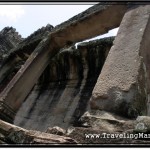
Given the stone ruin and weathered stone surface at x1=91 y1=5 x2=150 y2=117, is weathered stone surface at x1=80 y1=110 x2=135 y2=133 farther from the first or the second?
weathered stone surface at x1=91 y1=5 x2=150 y2=117

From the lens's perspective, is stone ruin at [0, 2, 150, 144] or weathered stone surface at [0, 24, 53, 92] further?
weathered stone surface at [0, 24, 53, 92]

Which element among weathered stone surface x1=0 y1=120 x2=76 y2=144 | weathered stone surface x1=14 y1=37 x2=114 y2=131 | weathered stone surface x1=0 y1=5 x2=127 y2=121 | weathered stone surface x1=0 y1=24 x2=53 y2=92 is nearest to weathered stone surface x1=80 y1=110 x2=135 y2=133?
weathered stone surface x1=0 y1=120 x2=76 y2=144

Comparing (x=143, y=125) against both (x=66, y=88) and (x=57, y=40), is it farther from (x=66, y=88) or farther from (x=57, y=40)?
(x=66, y=88)

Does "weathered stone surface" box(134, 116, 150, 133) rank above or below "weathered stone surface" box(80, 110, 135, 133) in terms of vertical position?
below

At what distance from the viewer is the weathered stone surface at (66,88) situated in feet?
25.3

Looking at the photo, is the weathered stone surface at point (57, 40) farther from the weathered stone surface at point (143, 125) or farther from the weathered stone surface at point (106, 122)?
the weathered stone surface at point (143, 125)

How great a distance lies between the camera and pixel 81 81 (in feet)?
26.8

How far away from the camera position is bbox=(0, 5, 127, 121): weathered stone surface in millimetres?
6270

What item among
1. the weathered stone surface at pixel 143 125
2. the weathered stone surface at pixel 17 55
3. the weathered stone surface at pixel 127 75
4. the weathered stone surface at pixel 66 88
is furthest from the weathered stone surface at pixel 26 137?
the weathered stone surface at pixel 17 55

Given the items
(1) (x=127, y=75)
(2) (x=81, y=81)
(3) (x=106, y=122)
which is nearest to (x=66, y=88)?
(2) (x=81, y=81)

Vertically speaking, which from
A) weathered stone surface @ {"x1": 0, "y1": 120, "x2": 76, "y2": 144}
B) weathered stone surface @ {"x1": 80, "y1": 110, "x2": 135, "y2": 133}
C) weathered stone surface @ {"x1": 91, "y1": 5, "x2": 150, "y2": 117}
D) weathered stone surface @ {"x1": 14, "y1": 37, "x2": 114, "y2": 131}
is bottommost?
weathered stone surface @ {"x1": 0, "y1": 120, "x2": 76, "y2": 144}

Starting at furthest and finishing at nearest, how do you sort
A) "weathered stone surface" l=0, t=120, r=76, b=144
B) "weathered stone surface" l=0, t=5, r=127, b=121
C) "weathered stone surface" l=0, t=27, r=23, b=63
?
"weathered stone surface" l=0, t=27, r=23, b=63 → "weathered stone surface" l=0, t=5, r=127, b=121 → "weathered stone surface" l=0, t=120, r=76, b=144

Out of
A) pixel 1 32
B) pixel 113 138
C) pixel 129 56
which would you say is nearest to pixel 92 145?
pixel 113 138

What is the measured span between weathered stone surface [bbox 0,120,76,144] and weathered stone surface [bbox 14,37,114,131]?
12.4 ft
